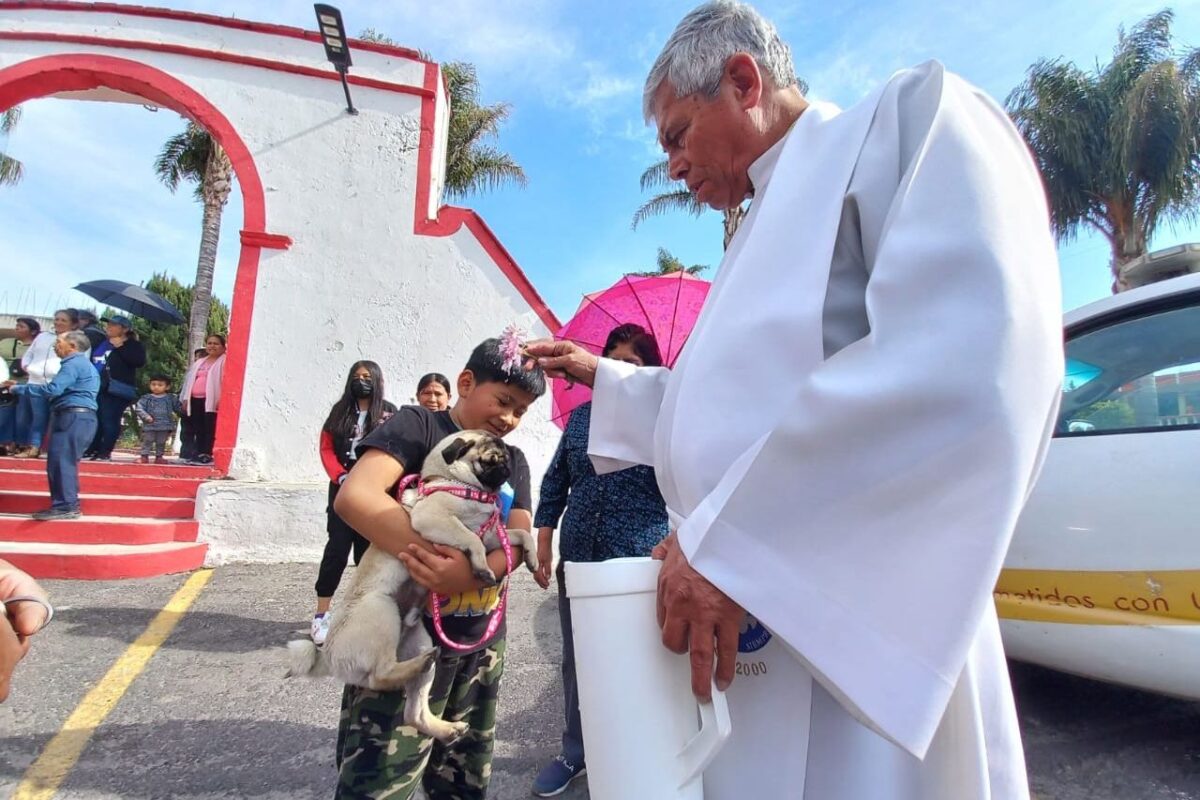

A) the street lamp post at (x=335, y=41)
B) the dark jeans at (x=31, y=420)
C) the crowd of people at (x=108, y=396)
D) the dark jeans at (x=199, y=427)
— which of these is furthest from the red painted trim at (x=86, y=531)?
the street lamp post at (x=335, y=41)

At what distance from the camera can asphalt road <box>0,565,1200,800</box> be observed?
111 inches

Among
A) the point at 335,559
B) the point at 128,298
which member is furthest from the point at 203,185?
the point at 335,559

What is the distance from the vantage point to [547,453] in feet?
23.7

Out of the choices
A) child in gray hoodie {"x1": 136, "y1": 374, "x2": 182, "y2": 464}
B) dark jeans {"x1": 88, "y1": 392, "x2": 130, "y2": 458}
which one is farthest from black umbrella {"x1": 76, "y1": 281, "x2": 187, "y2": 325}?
dark jeans {"x1": 88, "y1": 392, "x2": 130, "y2": 458}

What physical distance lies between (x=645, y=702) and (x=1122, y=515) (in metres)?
2.61

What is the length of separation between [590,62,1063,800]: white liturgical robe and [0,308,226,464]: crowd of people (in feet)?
24.4

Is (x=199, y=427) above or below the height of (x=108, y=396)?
below

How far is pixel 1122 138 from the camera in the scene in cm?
1469

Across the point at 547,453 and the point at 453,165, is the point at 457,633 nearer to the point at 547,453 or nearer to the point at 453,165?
the point at 547,453

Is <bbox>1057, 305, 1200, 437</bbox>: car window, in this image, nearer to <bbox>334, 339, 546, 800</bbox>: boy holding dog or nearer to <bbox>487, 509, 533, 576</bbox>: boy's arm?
<bbox>487, 509, 533, 576</bbox>: boy's arm

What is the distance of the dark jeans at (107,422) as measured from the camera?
8.67 meters

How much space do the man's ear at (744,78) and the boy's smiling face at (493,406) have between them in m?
1.04

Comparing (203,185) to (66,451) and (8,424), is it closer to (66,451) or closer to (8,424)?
(8,424)

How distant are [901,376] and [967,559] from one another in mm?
247
